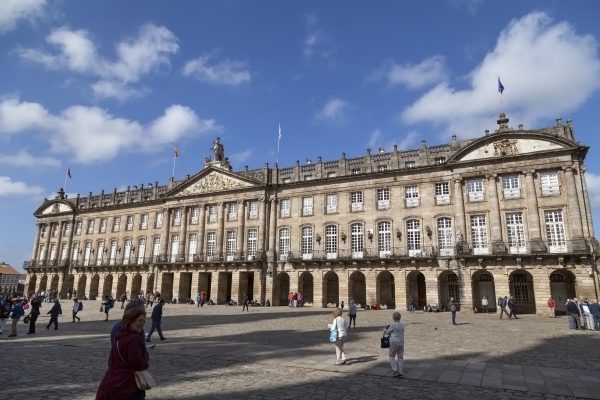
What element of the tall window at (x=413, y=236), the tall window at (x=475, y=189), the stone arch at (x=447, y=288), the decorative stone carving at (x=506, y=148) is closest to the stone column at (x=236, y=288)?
the tall window at (x=413, y=236)

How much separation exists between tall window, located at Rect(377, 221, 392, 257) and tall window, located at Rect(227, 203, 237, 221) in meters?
16.9

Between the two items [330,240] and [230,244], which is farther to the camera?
[230,244]

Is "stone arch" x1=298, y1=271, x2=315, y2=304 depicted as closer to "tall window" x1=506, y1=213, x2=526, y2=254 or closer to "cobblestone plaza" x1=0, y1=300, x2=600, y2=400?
"tall window" x1=506, y1=213, x2=526, y2=254

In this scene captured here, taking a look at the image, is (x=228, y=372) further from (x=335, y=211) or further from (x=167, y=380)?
(x=335, y=211)

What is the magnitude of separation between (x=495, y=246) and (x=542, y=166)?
7.59 metres

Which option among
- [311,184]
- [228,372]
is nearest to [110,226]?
[311,184]

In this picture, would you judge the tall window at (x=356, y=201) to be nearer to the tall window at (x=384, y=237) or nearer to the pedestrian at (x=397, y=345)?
the tall window at (x=384, y=237)

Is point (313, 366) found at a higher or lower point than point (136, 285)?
lower

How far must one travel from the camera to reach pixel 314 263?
1569 inches

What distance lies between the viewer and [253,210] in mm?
44875

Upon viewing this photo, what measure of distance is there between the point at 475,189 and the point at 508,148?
430 cm

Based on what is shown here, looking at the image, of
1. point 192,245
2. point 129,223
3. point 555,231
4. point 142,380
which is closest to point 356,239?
point 555,231

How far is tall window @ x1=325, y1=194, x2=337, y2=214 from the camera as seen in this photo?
4072cm

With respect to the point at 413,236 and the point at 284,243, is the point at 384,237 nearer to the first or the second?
the point at 413,236
